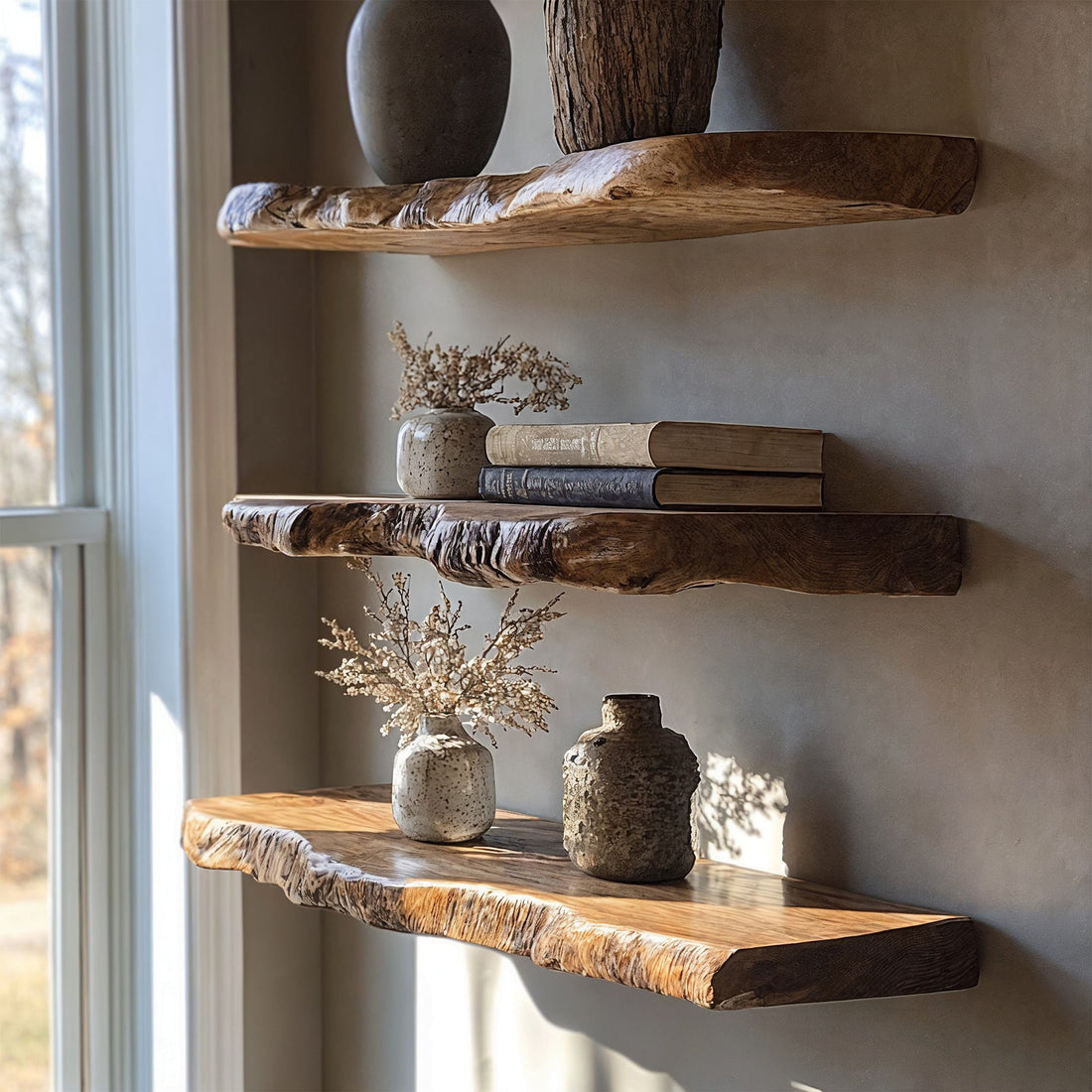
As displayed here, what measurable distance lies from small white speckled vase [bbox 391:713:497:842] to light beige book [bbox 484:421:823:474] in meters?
0.34

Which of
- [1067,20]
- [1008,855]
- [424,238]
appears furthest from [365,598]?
[1067,20]

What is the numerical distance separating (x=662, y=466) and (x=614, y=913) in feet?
1.25

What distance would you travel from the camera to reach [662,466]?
3.75 ft

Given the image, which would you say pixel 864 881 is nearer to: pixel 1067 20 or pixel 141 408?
pixel 1067 20

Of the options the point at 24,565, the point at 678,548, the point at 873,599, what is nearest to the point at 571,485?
the point at 678,548

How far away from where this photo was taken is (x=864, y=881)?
1.28 m

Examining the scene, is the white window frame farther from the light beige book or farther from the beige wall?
the light beige book

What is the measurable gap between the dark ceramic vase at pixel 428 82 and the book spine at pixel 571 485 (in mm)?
342

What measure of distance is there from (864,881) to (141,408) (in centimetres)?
105

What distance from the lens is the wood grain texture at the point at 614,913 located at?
111 centimetres

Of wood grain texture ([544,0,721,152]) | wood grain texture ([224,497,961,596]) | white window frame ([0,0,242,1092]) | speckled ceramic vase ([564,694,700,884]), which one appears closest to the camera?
wood grain texture ([224,497,961,596])

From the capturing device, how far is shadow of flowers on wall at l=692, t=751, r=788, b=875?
136 cm

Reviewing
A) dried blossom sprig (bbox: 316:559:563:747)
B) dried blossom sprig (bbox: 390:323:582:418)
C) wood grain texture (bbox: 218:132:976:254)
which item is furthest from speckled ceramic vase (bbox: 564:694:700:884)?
wood grain texture (bbox: 218:132:976:254)

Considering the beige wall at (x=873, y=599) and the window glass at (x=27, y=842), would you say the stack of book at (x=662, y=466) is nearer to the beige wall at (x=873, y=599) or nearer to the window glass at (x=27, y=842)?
the beige wall at (x=873, y=599)
